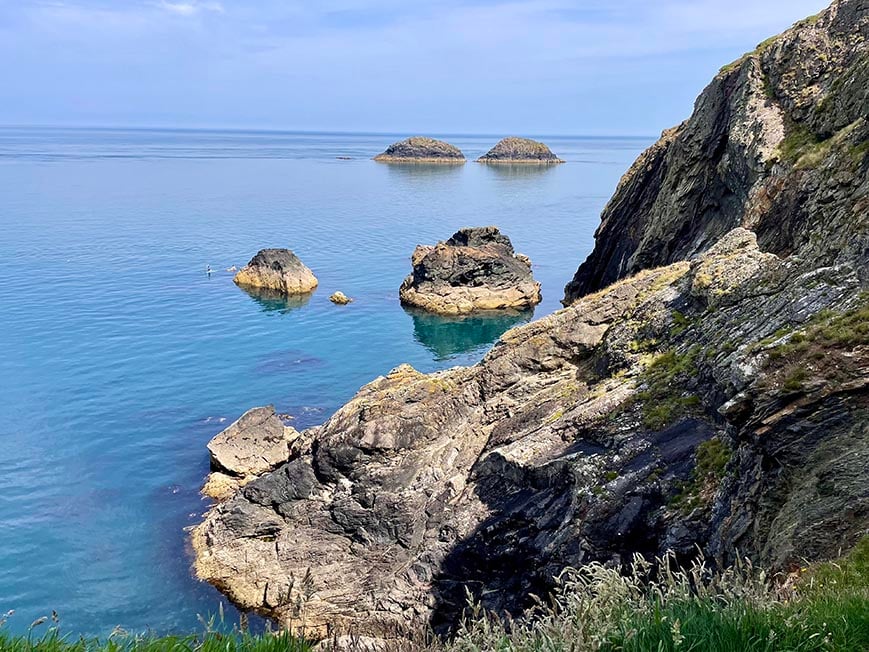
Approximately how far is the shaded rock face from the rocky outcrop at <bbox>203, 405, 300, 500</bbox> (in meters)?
24.0

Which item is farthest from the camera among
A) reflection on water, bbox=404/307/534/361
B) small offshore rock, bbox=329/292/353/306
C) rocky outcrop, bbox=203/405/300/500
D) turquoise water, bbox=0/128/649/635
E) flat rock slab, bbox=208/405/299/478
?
small offshore rock, bbox=329/292/353/306

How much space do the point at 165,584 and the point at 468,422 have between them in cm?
1542

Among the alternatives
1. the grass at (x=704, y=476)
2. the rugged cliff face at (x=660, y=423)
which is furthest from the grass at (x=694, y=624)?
the grass at (x=704, y=476)

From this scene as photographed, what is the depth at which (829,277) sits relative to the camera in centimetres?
1684

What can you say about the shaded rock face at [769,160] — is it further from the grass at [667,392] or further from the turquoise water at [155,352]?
the turquoise water at [155,352]

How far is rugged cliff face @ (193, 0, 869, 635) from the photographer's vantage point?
1367 centimetres

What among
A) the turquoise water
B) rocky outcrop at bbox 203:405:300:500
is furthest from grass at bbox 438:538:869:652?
rocky outcrop at bbox 203:405:300:500

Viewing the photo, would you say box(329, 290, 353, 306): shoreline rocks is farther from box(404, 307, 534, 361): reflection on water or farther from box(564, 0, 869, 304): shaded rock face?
box(564, 0, 869, 304): shaded rock face

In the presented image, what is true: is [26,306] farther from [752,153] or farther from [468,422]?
[752,153]

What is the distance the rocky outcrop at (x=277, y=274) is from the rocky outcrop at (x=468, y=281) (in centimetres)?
1233

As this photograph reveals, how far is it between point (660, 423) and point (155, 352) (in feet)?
167

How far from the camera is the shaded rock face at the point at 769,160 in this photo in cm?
2228

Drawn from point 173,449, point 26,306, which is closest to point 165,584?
point 173,449

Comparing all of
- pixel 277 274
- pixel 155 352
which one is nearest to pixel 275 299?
pixel 277 274
